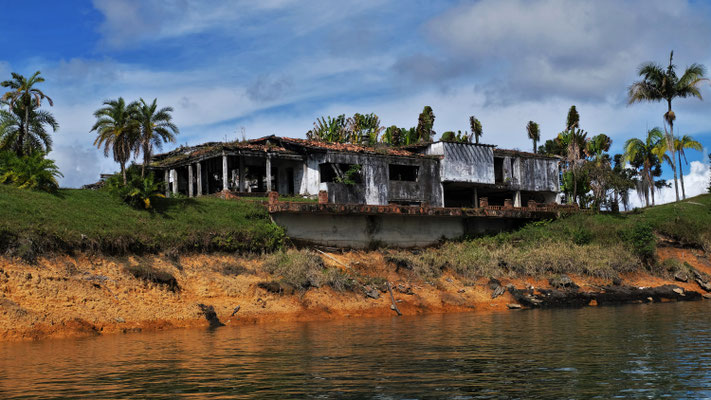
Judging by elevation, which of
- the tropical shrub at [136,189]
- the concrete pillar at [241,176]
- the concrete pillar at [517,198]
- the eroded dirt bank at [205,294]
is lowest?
the eroded dirt bank at [205,294]

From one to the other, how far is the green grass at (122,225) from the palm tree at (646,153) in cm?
4234

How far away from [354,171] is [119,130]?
47.8 feet

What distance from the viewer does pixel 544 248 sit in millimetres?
40875

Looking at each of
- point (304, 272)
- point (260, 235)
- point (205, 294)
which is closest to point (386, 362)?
point (205, 294)

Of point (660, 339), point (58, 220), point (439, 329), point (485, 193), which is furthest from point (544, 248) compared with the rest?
point (58, 220)

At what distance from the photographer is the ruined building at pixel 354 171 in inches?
1731

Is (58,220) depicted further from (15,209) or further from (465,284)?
(465,284)

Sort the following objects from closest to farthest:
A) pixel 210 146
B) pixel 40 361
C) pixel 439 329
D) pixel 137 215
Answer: pixel 40 361 < pixel 439 329 < pixel 137 215 < pixel 210 146

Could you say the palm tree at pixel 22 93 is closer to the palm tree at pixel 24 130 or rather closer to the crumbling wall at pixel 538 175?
the palm tree at pixel 24 130

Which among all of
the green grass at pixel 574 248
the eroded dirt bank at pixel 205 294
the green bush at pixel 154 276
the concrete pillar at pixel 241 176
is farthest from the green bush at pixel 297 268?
the concrete pillar at pixel 241 176

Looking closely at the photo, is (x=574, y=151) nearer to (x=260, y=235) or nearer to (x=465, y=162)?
(x=465, y=162)

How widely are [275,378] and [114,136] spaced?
31.9 m

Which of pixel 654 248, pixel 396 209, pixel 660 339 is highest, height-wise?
pixel 396 209

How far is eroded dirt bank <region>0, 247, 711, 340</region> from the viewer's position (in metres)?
25.3
